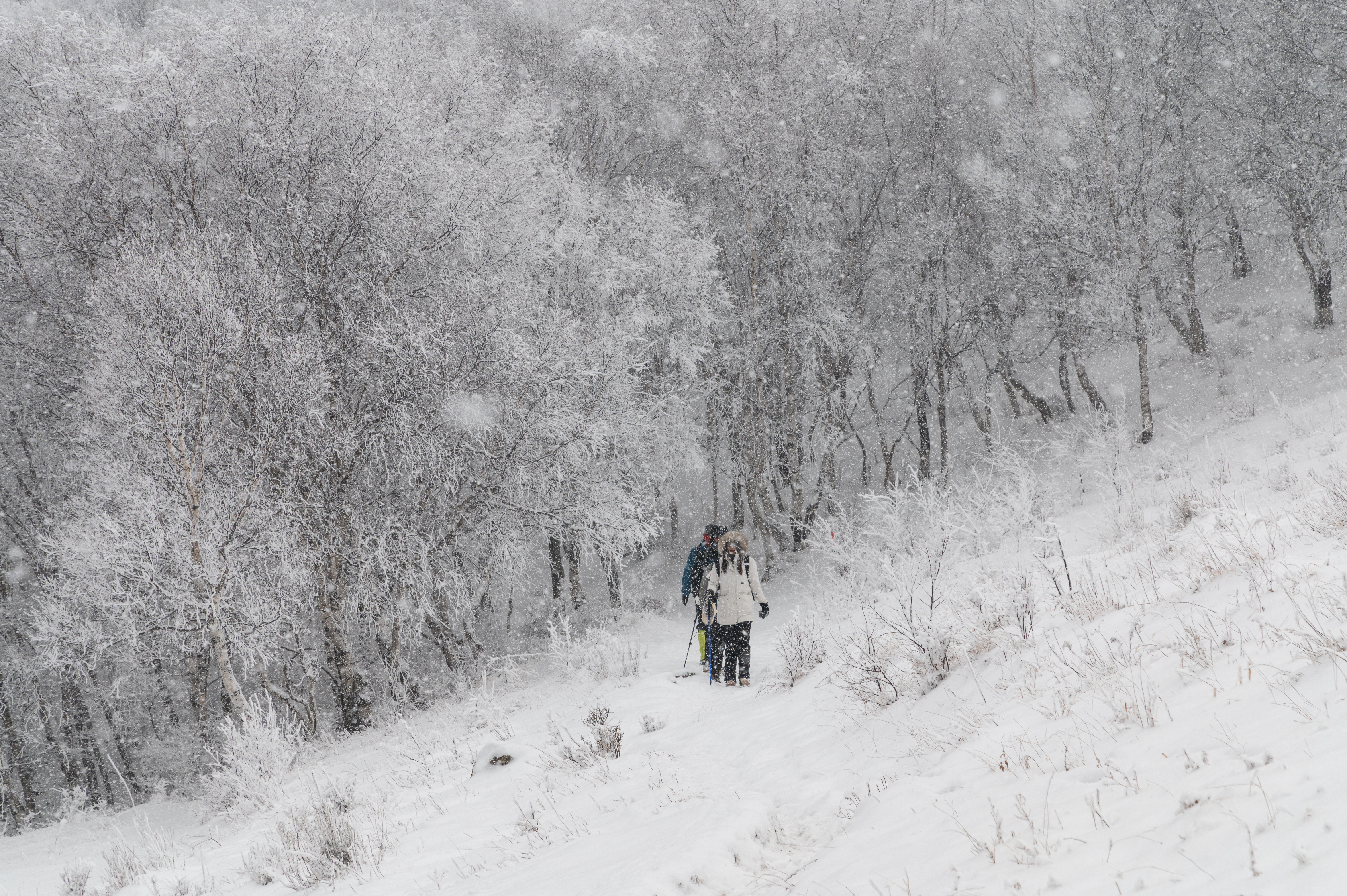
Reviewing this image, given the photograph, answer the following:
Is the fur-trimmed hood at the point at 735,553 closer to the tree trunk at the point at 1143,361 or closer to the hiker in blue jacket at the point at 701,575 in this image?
the hiker in blue jacket at the point at 701,575

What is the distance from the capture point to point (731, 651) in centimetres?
870

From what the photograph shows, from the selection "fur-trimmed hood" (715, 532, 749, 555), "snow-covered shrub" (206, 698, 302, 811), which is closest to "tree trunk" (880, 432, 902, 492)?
"fur-trimmed hood" (715, 532, 749, 555)

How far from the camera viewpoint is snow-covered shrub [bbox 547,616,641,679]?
9875 millimetres

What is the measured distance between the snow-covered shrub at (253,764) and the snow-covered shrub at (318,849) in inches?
76.6

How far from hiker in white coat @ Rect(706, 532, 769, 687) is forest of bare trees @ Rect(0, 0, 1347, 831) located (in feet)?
17.8

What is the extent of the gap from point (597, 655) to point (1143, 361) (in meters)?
13.4

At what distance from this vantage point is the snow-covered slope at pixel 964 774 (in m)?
2.44

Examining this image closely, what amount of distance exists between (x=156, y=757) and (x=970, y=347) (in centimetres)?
2163

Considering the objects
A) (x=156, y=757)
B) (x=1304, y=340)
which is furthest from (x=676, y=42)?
(x=156, y=757)

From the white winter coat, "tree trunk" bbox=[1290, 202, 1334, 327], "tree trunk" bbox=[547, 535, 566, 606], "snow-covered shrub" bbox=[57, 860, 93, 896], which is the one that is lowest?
"tree trunk" bbox=[547, 535, 566, 606]

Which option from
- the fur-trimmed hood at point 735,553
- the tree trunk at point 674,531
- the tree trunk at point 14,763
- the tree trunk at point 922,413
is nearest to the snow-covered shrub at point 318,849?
the fur-trimmed hood at point 735,553

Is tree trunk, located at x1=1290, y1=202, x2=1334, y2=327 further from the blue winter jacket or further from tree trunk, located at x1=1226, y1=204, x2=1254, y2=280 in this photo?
the blue winter jacket

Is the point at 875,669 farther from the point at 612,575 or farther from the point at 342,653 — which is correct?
the point at 612,575

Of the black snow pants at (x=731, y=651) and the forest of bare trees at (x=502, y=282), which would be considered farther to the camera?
the forest of bare trees at (x=502, y=282)
